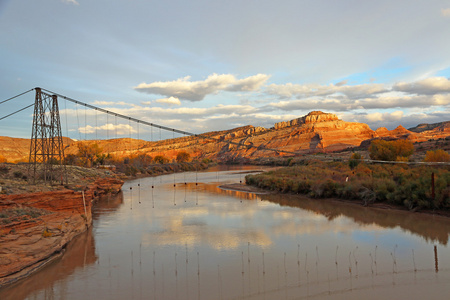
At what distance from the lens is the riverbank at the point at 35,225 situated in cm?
912

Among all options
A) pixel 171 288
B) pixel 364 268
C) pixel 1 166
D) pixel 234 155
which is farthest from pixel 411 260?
pixel 234 155

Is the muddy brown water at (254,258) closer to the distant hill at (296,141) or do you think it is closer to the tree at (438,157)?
the tree at (438,157)

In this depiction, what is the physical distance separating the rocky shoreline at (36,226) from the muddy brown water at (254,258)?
405mm

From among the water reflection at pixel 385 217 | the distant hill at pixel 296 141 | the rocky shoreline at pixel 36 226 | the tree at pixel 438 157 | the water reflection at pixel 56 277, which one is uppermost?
the distant hill at pixel 296 141

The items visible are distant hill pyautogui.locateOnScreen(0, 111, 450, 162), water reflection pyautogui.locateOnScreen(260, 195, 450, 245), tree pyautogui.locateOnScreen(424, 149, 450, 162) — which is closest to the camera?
water reflection pyautogui.locateOnScreen(260, 195, 450, 245)

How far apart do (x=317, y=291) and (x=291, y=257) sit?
2487 mm

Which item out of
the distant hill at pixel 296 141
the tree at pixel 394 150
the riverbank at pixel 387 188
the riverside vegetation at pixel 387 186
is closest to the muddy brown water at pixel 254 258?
the riverbank at pixel 387 188

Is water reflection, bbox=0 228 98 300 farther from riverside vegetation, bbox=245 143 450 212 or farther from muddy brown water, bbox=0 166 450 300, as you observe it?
riverside vegetation, bbox=245 143 450 212

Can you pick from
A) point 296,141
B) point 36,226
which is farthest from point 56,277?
point 296,141

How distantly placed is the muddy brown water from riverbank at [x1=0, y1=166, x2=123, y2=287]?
0.40 m

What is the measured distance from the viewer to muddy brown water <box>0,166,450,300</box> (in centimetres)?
802

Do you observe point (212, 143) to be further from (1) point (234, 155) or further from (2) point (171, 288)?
(2) point (171, 288)

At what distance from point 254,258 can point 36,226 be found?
7.58 metres

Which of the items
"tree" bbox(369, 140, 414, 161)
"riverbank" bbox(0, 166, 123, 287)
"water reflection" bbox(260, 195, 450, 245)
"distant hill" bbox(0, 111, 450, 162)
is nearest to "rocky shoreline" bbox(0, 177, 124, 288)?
"riverbank" bbox(0, 166, 123, 287)
